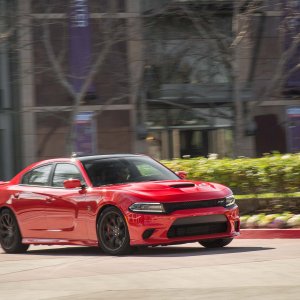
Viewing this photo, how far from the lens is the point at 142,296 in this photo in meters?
7.71

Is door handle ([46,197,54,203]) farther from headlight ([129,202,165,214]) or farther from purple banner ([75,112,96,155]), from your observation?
purple banner ([75,112,96,155])

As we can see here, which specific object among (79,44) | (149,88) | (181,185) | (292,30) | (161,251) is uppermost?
(292,30)

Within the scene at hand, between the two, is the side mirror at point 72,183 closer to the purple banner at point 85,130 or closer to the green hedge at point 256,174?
the green hedge at point 256,174

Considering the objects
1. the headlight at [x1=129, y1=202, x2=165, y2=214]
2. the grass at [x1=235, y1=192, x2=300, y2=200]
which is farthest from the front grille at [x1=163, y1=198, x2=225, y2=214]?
the grass at [x1=235, y1=192, x2=300, y2=200]

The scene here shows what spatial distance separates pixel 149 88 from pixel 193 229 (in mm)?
17862

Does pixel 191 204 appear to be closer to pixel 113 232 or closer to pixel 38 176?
pixel 113 232

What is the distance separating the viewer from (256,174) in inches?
622

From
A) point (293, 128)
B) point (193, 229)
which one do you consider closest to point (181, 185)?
point (193, 229)

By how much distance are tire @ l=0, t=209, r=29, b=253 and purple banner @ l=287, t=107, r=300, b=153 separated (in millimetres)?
17697

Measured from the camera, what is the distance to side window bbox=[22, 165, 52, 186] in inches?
503

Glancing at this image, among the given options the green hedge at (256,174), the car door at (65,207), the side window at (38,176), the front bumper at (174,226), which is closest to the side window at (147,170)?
the car door at (65,207)

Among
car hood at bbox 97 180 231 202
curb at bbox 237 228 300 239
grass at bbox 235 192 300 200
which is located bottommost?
curb at bbox 237 228 300 239

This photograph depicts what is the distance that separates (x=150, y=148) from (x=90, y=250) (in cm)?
1661

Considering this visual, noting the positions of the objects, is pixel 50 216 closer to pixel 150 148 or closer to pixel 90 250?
pixel 90 250
